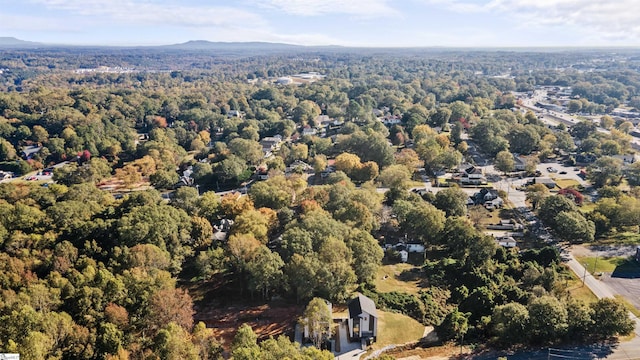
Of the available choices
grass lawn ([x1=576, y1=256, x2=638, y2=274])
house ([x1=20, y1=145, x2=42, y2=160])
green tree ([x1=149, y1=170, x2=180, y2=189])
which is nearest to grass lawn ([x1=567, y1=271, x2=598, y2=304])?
grass lawn ([x1=576, y1=256, x2=638, y2=274])

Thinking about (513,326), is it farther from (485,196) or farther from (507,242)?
(485,196)

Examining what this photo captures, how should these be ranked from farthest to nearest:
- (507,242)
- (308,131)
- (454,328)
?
(308,131) < (507,242) < (454,328)

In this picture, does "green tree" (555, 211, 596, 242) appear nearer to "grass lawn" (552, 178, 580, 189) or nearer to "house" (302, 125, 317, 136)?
"grass lawn" (552, 178, 580, 189)

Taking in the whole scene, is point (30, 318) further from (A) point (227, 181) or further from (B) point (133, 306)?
(A) point (227, 181)

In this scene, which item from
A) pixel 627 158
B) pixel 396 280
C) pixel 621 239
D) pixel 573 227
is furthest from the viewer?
pixel 627 158

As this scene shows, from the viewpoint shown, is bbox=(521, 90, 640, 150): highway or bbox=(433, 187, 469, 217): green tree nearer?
bbox=(433, 187, 469, 217): green tree

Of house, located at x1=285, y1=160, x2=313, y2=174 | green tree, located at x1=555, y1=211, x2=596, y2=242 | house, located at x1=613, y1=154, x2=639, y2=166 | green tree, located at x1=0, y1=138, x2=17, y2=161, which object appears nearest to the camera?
green tree, located at x1=555, y1=211, x2=596, y2=242

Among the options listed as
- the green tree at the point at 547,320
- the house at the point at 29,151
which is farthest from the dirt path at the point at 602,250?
the house at the point at 29,151

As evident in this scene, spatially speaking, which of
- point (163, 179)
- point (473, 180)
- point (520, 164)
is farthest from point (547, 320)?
point (163, 179)
